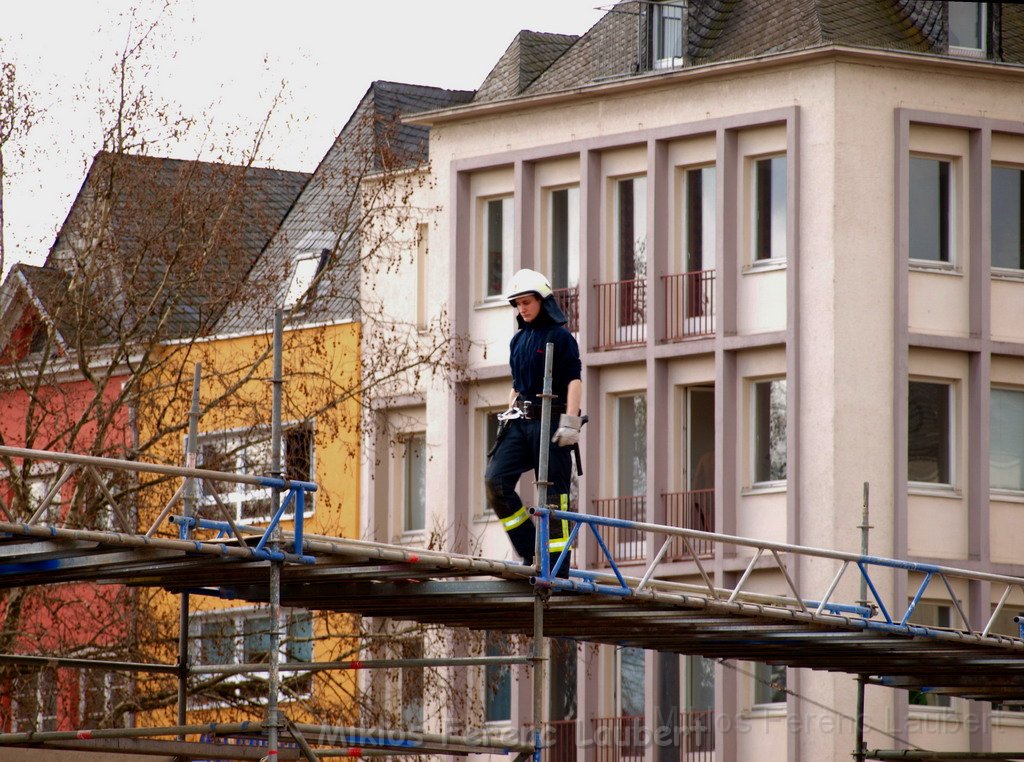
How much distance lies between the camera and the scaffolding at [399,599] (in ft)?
55.8

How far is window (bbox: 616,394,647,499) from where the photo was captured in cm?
3894

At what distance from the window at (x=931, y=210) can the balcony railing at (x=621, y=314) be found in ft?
13.5

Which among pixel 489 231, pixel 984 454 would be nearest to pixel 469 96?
pixel 489 231

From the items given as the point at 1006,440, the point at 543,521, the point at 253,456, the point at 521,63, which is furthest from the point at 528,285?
the point at 521,63

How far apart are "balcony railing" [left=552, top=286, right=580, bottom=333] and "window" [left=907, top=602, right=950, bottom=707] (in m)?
6.77

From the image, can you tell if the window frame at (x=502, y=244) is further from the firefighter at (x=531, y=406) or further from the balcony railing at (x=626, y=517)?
the firefighter at (x=531, y=406)

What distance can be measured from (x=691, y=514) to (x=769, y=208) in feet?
15.1

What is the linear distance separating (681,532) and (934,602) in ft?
59.6

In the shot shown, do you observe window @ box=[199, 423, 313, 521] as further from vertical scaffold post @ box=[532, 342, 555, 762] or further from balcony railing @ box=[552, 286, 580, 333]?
vertical scaffold post @ box=[532, 342, 555, 762]

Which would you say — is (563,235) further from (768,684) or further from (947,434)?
(768,684)

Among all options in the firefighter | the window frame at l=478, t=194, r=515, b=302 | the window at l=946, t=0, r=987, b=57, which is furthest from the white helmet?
the window frame at l=478, t=194, r=515, b=302

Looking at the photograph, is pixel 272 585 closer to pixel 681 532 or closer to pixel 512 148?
pixel 681 532

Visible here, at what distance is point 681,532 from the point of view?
1905 cm

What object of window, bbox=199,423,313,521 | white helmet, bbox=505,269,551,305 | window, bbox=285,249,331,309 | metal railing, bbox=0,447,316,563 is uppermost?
window, bbox=285,249,331,309
